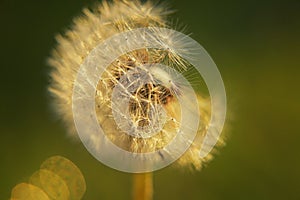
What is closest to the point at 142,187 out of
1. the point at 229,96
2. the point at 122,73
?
the point at 122,73

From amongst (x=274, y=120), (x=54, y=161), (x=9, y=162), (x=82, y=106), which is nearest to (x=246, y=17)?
(x=274, y=120)

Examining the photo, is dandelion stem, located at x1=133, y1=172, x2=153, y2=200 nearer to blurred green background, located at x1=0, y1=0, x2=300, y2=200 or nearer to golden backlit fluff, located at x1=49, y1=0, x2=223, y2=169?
golden backlit fluff, located at x1=49, y1=0, x2=223, y2=169

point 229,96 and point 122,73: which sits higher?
point 229,96

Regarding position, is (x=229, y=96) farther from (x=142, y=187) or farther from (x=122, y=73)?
(x=142, y=187)

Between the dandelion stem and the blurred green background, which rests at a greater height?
the blurred green background

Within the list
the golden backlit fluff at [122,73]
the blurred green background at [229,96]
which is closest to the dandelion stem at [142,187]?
the golden backlit fluff at [122,73]

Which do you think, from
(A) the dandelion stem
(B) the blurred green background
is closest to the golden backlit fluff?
(A) the dandelion stem
